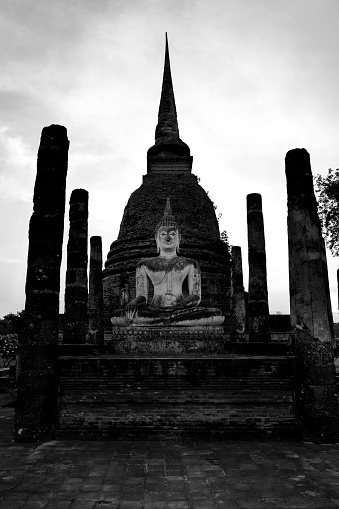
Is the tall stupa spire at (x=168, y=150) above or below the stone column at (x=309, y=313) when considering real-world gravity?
above

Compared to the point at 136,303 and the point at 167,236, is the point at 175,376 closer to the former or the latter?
the point at 136,303

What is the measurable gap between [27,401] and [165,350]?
14.2ft

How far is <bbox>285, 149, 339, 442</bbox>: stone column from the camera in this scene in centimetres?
621

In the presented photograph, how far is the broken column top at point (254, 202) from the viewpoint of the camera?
14.5 metres

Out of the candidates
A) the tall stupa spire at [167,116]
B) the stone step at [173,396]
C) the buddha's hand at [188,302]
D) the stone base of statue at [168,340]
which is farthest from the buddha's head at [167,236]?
the tall stupa spire at [167,116]

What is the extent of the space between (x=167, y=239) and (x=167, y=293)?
152cm

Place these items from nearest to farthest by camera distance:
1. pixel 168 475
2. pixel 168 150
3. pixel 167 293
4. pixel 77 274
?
pixel 168 475 < pixel 167 293 < pixel 77 274 < pixel 168 150

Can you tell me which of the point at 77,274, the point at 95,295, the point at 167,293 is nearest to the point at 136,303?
the point at 167,293

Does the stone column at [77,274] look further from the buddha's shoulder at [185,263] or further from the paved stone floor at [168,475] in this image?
the paved stone floor at [168,475]

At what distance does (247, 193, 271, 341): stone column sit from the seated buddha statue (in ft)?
10.3

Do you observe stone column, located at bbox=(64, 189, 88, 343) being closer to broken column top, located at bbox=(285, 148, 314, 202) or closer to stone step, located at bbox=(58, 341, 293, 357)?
stone step, located at bbox=(58, 341, 293, 357)

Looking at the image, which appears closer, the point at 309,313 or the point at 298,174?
the point at 309,313

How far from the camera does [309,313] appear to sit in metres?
6.67

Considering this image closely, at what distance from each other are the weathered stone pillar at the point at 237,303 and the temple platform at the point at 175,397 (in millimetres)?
8597
